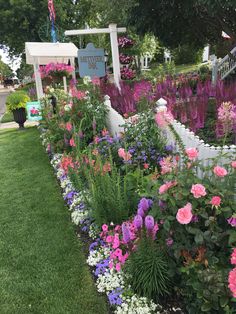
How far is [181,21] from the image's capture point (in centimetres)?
861

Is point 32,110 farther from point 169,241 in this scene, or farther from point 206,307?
point 206,307

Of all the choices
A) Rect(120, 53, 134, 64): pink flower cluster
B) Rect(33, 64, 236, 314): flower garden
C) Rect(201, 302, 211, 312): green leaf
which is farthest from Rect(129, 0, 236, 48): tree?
Rect(120, 53, 134, 64): pink flower cluster

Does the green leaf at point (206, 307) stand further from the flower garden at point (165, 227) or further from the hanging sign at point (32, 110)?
the hanging sign at point (32, 110)

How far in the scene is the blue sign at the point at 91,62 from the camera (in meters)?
9.18

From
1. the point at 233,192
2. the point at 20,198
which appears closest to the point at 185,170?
the point at 233,192

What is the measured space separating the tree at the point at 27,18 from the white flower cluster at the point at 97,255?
2577 centimetres

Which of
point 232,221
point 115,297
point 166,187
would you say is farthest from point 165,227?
point 115,297

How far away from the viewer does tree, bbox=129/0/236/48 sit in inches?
301

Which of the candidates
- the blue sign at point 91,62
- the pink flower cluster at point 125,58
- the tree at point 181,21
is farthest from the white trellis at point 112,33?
the pink flower cluster at point 125,58

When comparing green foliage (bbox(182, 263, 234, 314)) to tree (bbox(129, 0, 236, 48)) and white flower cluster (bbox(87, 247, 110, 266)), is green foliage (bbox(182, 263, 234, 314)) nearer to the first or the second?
white flower cluster (bbox(87, 247, 110, 266))

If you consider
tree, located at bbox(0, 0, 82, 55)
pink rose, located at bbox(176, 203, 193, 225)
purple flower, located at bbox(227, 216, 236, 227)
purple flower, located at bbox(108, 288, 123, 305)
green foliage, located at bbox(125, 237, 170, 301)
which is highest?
tree, located at bbox(0, 0, 82, 55)

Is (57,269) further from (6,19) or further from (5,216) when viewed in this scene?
(6,19)

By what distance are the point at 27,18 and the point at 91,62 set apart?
21954mm

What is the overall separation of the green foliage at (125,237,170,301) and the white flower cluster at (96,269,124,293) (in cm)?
23
